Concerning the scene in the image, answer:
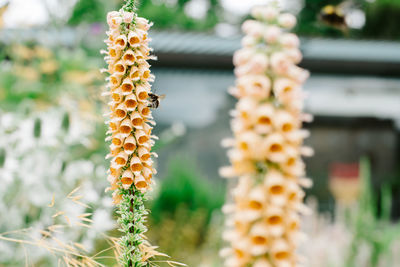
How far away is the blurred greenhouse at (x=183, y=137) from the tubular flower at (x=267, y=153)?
0.04m

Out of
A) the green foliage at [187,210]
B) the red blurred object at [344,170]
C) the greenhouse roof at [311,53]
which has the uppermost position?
the greenhouse roof at [311,53]

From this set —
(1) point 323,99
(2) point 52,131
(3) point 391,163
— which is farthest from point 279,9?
(3) point 391,163

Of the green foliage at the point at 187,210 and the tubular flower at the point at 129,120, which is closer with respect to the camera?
the tubular flower at the point at 129,120

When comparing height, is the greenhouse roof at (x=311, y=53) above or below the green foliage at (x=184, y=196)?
above

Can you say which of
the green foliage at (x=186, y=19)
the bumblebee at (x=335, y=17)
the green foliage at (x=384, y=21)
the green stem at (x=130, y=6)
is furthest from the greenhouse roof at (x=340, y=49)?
the green foliage at (x=186, y=19)

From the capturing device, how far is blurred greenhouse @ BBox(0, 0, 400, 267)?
90 cm

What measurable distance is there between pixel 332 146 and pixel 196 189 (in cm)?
240

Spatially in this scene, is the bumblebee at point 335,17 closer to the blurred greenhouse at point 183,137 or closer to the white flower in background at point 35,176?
the blurred greenhouse at point 183,137

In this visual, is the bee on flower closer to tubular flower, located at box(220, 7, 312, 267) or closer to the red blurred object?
tubular flower, located at box(220, 7, 312, 267)

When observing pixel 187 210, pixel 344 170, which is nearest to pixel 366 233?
pixel 187 210

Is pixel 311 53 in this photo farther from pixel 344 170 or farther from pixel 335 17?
pixel 335 17

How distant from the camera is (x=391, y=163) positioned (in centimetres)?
446

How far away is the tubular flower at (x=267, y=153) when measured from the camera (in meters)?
0.21

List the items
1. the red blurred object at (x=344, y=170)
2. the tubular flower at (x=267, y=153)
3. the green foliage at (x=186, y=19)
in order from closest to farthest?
the tubular flower at (x=267, y=153) < the red blurred object at (x=344, y=170) < the green foliage at (x=186, y=19)
